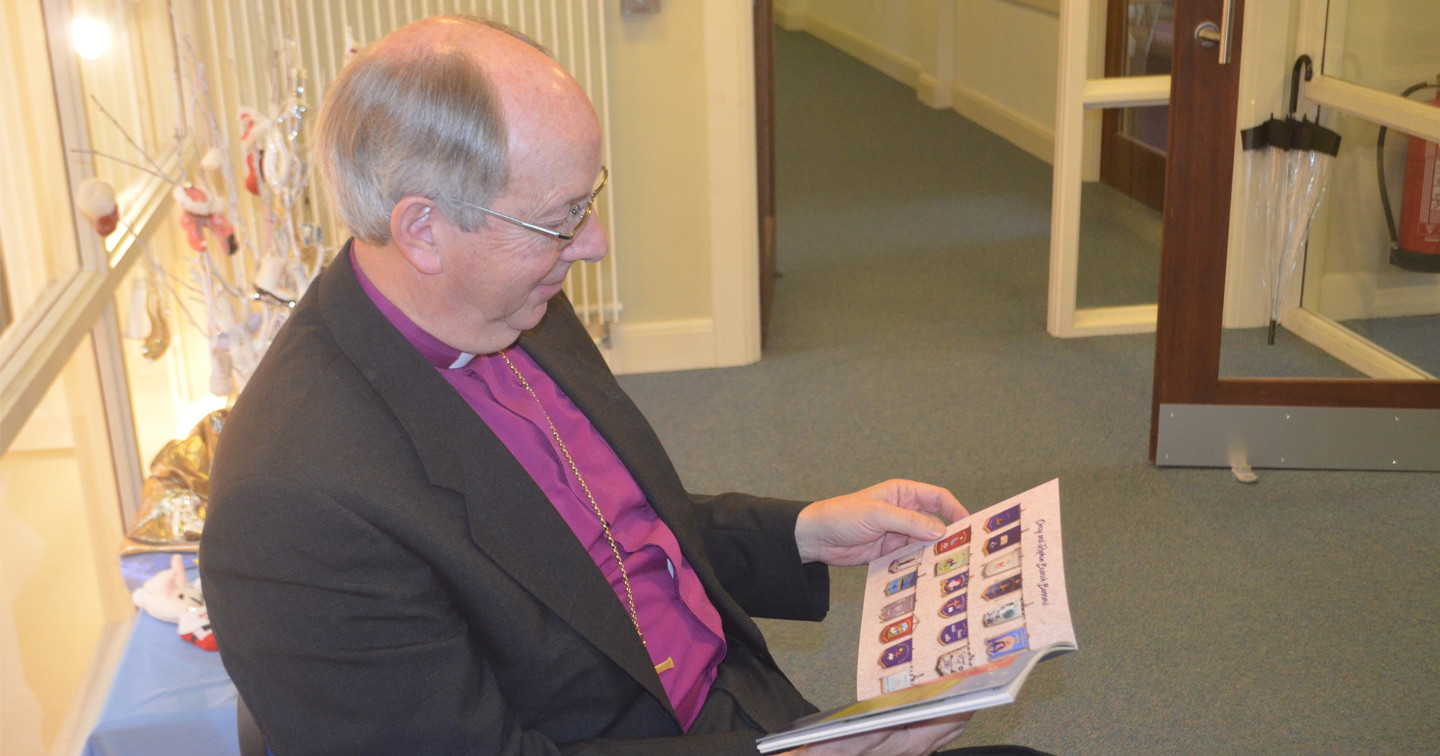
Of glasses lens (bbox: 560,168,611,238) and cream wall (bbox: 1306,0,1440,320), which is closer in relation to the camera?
glasses lens (bbox: 560,168,611,238)

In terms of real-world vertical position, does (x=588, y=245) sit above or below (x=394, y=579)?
above

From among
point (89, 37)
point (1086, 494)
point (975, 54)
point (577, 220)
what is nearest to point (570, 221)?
point (577, 220)

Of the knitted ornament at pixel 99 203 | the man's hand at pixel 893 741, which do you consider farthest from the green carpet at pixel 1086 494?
the knitted ornament at pixel 99 203

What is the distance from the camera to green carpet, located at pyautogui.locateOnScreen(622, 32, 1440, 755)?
2389mm

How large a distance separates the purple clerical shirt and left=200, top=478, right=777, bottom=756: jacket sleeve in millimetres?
244

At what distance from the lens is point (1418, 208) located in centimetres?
314

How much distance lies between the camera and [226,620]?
108 cm

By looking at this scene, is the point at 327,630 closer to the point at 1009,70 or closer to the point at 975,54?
the point at 1009,70

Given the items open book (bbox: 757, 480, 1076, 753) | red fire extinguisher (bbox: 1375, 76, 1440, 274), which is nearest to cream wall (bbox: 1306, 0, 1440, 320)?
red fire extinguisher (bbox: 1375, 76, 1440, 274)

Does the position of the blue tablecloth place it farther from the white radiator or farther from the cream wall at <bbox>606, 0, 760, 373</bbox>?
the cream wall at <bbox>606, 0, 760, 373</bbox>

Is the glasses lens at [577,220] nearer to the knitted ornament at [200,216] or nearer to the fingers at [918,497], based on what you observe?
the fingers at [918,497]

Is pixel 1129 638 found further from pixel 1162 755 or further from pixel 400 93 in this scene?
pixel 400 93

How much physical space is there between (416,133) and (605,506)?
48cm

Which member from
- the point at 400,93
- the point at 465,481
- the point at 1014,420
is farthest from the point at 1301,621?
the point at 400,93
